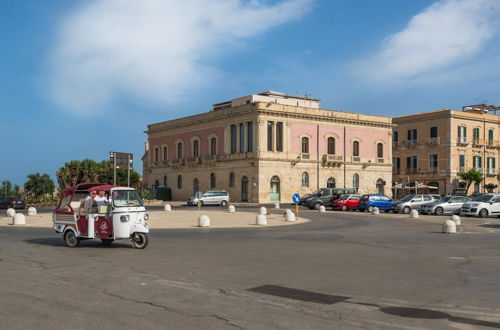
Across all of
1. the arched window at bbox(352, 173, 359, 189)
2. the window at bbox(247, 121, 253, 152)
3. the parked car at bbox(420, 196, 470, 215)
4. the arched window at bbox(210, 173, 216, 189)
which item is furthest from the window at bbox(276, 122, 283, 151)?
the parked car at bbox(420, 196, 470, 215)

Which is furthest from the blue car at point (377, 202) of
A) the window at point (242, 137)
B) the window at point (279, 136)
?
the window at point (242, 137)

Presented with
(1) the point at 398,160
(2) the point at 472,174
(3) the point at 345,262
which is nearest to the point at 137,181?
(1) the point at 398,160

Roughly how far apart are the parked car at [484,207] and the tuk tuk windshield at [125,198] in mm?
26164

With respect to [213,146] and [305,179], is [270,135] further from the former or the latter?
[213,146]

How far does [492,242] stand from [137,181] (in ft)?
205

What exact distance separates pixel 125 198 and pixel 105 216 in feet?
2.47

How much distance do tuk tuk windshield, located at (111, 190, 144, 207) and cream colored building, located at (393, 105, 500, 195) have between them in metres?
60.1

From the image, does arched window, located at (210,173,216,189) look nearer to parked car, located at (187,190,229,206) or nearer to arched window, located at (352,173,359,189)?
parked car, located at (187,190,229,206)

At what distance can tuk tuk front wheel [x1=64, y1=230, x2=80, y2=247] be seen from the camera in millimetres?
16688

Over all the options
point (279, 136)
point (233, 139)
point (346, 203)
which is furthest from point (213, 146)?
point (346, 203)

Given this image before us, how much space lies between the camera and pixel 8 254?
14.6m

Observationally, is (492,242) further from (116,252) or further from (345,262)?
(116,252)

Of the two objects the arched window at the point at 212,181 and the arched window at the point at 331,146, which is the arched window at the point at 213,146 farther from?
the arched window at the point at 331,146

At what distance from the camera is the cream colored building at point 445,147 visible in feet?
245
